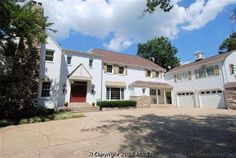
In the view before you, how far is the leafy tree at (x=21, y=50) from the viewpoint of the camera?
11.4 metres

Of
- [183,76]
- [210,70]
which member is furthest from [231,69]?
[183,76]

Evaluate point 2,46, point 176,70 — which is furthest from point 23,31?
point 176,70

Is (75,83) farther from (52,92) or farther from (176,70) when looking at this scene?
(176,70)

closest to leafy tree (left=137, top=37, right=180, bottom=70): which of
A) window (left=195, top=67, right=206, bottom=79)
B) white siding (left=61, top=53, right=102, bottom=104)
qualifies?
window (left=195, top=67, right=206, bottom=79)

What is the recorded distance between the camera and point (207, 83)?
939 inches

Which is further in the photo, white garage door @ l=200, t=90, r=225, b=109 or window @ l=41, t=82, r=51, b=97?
white garage door @ l=200, t=90, r=225, b=109

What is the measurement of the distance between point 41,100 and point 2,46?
18.5 ft

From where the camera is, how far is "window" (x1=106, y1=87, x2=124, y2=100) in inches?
933

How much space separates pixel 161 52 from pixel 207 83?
23093 millimetres

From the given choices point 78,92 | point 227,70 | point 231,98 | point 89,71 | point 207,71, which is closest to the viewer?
point 231,98

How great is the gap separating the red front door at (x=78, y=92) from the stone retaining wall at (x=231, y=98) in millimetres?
16737

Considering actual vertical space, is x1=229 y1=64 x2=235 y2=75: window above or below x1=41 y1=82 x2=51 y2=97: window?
above

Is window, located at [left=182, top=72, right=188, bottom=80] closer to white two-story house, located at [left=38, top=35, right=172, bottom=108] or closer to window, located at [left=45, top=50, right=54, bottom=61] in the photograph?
white two-story house, located at [left=38, top=35, right=172, bottom=108]

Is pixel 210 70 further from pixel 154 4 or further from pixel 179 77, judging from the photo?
pixel 154 4
